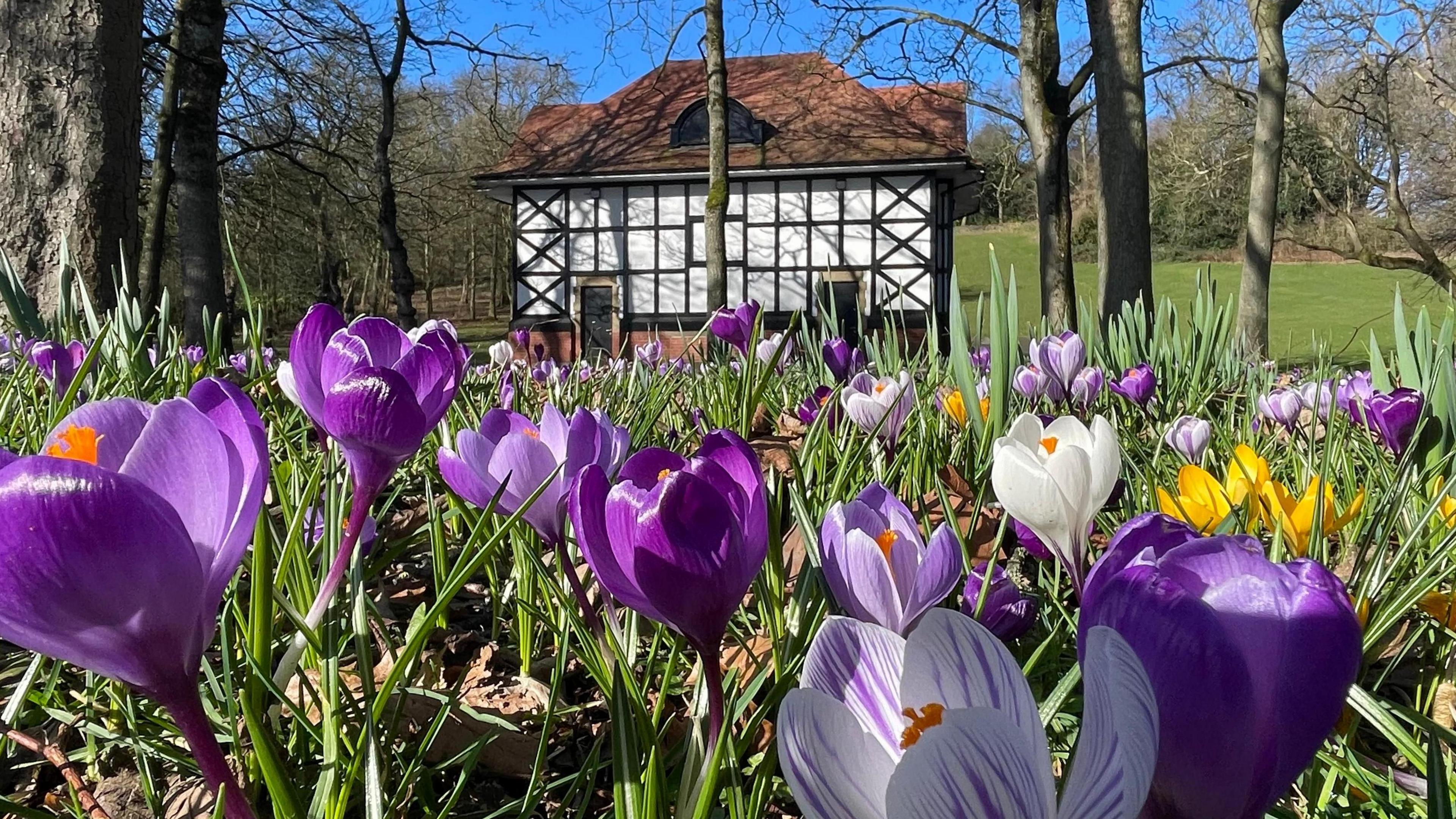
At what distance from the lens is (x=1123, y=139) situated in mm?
8102

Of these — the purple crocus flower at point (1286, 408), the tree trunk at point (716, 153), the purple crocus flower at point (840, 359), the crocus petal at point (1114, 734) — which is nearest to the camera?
the crocus petal at point (1114, 734)

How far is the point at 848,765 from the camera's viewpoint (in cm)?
37

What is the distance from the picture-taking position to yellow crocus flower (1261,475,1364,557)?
3.40ft

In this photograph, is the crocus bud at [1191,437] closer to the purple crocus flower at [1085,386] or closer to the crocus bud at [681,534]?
the purple crocus flower at [1085,386]

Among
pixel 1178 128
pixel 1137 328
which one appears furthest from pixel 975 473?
pixel 1178 128

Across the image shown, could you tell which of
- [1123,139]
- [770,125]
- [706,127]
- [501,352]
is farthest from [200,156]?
[770,125]

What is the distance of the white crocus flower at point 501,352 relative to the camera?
2.96 m

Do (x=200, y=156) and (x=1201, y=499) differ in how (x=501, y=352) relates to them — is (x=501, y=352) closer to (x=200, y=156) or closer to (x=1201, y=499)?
(x=1201, y=499)

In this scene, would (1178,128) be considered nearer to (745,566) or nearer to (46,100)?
(46,100)

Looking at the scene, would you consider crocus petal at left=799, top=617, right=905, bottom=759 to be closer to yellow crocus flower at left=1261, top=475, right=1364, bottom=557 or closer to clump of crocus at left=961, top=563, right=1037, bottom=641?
clump of crocus at left=961, top=563, right=1037, bottom=641

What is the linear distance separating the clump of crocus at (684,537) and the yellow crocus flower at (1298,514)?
28.1 inches

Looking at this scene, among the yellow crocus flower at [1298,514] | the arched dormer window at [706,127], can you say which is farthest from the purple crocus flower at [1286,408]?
the arched dormer window at [706,127]

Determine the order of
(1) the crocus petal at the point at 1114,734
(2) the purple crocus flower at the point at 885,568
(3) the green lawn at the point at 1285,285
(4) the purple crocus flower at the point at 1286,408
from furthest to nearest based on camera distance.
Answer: (3) the green lawn at the point at 1285,285 < (4) the purple crocus flower at the point at 1286,408 < (2) the purple crocus flower at the point at 885,568 < (1) the crocus petal at the point at 1114,734

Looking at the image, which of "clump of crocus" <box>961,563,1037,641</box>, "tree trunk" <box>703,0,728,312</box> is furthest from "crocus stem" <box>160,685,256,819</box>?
"tree trunk" <box>703,0,728,312</box>
